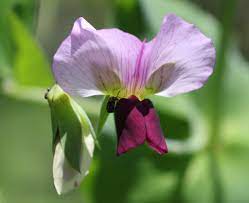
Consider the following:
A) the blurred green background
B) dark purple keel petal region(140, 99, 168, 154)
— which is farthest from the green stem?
dark purple keel petal region(140, 99, 168, 154)

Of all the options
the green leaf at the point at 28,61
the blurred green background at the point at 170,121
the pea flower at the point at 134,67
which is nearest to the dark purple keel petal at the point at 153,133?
the pea flower at the point at 134,67

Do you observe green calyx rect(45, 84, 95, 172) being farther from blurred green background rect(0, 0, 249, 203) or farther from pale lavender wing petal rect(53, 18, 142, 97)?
blurred green background rect(0, 0, 249, 203)

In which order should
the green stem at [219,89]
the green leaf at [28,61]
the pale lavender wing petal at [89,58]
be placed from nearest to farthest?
1. the pale lavender wing petal at [89,58]
2. the green stem at [219,89]
3. the green leaf at [28,61]

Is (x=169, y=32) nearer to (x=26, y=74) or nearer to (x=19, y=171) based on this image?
(x=26, y=74)

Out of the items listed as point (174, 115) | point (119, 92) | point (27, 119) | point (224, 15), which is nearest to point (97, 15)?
point (27, 119)

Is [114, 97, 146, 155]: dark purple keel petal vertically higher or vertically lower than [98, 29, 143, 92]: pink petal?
lower

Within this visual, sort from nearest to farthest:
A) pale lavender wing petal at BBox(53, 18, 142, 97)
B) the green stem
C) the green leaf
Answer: pale lavender wing petal at BBox(53, 18, 142, 97) → the green stem → the green leaf

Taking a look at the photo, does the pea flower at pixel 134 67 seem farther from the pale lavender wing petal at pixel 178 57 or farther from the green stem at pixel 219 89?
the green stem at pixel 219 89

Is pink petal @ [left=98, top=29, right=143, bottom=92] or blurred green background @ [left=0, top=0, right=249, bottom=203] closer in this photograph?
pink petal @ [left=98, top=29, right=143, bottom=92]
